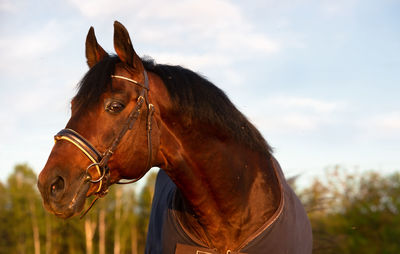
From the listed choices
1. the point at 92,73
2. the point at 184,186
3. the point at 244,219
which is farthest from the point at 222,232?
the point at 92,73

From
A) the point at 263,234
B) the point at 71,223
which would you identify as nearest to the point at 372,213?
the point at 263,234

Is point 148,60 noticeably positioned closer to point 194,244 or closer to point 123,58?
A: point 123,58

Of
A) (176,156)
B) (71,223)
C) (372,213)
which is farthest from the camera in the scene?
(71,223)

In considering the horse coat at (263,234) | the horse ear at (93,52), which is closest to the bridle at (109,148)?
the horse ear at (93,52)

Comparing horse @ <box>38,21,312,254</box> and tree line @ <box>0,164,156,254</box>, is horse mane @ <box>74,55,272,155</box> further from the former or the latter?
tree line @ <box>0,164,156,254</box>

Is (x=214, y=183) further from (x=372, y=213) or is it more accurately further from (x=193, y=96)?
(x=372, y=213)

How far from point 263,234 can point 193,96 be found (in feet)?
4.19

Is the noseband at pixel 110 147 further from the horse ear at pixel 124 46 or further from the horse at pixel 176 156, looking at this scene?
the horse ear at pixel 124 46

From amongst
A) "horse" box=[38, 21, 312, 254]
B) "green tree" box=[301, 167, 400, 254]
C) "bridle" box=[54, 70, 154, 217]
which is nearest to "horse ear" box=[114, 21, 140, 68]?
"horse" box=[38, 21, 312, 254]

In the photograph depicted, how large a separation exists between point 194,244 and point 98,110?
1.42m

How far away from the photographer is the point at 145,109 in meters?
3.37

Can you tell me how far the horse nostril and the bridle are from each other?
0.58 ft

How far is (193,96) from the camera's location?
3553mm

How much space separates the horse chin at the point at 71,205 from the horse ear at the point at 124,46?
102cm
